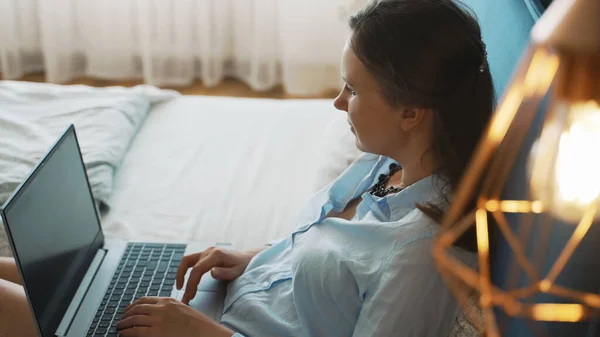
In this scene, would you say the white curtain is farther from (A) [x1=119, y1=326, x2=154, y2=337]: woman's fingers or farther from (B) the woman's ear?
(A) [x1=119, y1=326, x2=154, y2=337]: woman's fingers

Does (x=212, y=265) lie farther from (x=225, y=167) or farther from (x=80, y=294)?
(x=225, y=167)

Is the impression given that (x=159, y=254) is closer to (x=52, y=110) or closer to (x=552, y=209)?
(x=52, y=110)

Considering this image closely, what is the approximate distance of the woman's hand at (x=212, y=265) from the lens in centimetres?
122

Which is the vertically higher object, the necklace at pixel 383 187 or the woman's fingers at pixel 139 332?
the necklace at pixel 383 187

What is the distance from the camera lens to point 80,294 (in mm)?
1226

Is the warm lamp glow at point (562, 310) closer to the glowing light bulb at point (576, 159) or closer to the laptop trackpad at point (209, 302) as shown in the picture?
the glowing light bulb at point (576, 159)

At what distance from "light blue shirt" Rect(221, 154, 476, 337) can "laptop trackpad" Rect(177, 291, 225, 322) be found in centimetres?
2

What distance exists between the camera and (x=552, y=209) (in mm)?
411

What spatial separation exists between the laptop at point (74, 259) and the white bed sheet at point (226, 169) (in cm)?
13

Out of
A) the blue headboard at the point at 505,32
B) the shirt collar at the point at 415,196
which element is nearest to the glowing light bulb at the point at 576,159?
the blue headboard at the point at 505,32

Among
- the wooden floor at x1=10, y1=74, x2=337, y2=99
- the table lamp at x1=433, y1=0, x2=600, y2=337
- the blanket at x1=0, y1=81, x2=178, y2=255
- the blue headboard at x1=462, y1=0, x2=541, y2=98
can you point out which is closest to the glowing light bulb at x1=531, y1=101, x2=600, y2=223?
the table lamp at x1=433, y1=0, x2=600, y2=337

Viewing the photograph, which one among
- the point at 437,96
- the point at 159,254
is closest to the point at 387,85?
the point at 437,96

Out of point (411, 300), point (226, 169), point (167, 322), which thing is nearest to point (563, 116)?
point (411, 300)

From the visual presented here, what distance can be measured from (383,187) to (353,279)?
0.89 feet
